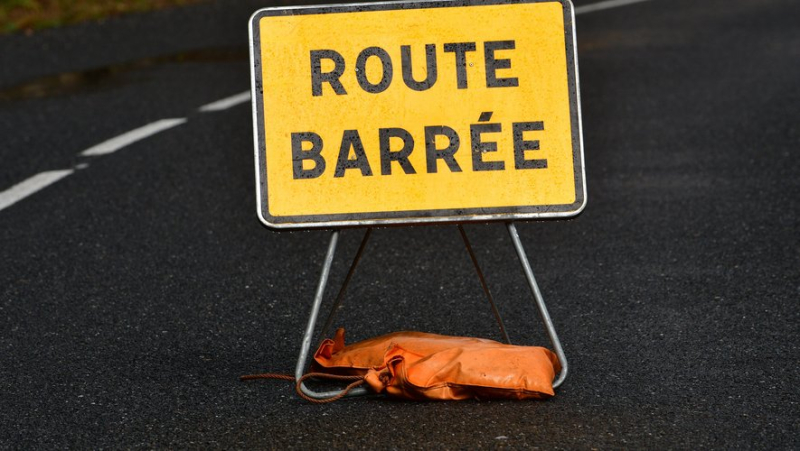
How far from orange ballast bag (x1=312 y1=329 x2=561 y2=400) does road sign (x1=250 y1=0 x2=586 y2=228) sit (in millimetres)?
438

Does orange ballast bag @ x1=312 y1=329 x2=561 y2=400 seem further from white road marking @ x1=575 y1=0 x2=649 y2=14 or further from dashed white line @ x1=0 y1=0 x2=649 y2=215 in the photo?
white road marking @ x1=575 y1=0 x2=649 y2=14

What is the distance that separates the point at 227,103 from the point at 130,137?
1.13 metres

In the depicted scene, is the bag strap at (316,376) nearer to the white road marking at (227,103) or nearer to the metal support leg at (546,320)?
the metal support leg at (546,320)

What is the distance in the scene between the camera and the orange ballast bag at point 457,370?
4320 millimetres

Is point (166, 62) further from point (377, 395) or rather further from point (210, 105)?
point (377, 395)

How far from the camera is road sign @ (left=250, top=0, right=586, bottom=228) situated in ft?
15.1

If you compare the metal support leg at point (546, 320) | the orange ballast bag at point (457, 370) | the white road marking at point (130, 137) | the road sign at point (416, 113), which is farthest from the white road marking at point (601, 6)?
the orange ballast bag at point (457, 370)

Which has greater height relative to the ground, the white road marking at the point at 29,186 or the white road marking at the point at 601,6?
the white road marking at the point at 29,186

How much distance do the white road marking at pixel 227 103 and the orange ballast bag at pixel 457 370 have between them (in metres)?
5.13

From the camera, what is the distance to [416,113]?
4629mm

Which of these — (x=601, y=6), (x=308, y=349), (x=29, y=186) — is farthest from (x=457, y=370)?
(x=601, y=6)

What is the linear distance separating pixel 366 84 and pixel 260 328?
3.95ft

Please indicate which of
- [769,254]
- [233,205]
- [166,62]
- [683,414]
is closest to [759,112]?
[769,254]

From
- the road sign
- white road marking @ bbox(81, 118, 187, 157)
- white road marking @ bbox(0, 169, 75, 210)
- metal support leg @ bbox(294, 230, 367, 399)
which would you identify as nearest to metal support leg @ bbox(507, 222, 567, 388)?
the road sign
